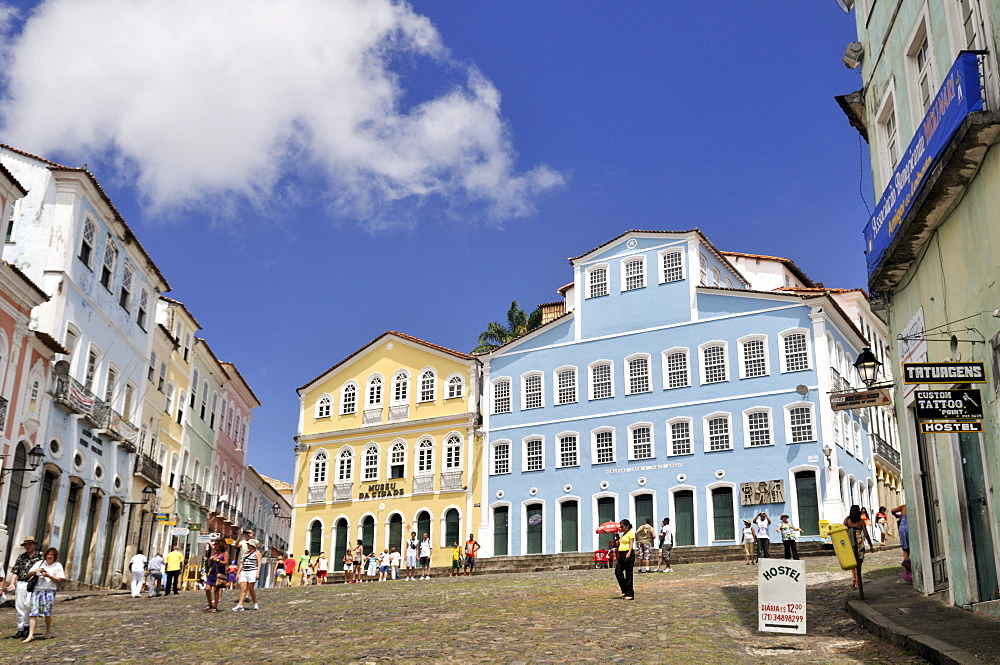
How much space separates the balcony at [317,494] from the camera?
49281 millimetres

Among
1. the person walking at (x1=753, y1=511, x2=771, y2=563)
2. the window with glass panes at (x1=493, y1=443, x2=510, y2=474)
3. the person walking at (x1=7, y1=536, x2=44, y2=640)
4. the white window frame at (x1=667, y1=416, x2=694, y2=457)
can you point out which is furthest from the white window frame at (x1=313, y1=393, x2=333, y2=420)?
the person walking at (x1=7, y1=536, x2=44, y2=640)

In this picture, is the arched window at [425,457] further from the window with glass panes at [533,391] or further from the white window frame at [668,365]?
the white window frame at [668,365]

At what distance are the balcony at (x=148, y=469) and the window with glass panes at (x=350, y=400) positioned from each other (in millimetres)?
11742

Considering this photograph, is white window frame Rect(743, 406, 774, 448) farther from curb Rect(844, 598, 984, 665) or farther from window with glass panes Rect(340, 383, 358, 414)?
curb Rect(844, 598, 984, 665)

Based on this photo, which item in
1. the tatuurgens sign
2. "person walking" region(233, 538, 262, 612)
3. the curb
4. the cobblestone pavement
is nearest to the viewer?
the curb

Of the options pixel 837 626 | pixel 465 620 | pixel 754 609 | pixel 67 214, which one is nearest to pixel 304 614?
pixel 465 620

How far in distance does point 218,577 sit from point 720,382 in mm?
24791

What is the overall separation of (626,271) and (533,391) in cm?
645

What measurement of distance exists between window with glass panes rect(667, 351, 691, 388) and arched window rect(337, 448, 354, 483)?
15.4 meters

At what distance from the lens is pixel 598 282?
45.9 metres

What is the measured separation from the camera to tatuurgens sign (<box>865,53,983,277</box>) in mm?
12727

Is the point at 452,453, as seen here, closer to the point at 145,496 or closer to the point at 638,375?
the point at 638,375

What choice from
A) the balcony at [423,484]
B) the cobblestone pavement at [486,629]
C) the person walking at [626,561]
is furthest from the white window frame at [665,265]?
the person walking at [626,561]

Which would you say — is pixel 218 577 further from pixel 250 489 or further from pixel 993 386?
pixel 250 489
